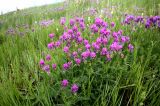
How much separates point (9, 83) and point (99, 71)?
31.6 inches

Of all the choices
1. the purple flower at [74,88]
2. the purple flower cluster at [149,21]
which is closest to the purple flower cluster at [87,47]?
the purple flower at [74,88]

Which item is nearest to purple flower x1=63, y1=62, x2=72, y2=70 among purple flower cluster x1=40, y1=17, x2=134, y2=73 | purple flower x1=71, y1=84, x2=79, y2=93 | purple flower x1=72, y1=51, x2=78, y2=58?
purple flower cluster x1=40, y1=17, x2=134, y2=73

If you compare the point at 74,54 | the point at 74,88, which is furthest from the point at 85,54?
the point at 74,88

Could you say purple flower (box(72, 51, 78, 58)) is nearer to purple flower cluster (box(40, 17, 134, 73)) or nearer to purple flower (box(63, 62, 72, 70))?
purple flower cluster (box(40, 17, 134, 73))

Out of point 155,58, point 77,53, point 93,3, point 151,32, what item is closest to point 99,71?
point 77,53

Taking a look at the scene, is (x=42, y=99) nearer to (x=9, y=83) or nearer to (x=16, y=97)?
(x=16, y=97)

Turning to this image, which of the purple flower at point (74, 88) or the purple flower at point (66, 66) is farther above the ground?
the purple flower at point (66, 66)

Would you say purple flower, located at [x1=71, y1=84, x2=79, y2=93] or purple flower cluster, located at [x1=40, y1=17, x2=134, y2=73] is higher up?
purple flower cluster, located at [x1=40, y1=17, x2=134, y2=73]

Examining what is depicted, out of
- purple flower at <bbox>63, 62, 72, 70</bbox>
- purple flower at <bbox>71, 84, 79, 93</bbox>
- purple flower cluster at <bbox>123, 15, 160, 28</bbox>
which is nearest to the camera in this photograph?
purple flower at <bbox>71, 84, 79, 93</bbox>

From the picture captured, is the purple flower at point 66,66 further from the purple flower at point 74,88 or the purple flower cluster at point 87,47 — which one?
the purple flower at point 74,88

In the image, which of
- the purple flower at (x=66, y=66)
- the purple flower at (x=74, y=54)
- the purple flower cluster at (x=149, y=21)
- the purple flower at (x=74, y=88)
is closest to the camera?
the purple flower at (x=74, y=88)

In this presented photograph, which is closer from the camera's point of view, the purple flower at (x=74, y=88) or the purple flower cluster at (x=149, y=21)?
the purple flower at (x=74, y=88)

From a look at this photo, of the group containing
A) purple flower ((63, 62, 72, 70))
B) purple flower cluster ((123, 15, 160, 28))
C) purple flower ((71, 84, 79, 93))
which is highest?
purple flower cluster ((123, 15, 160, 28))

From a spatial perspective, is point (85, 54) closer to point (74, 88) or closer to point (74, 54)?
point (74, 54)
